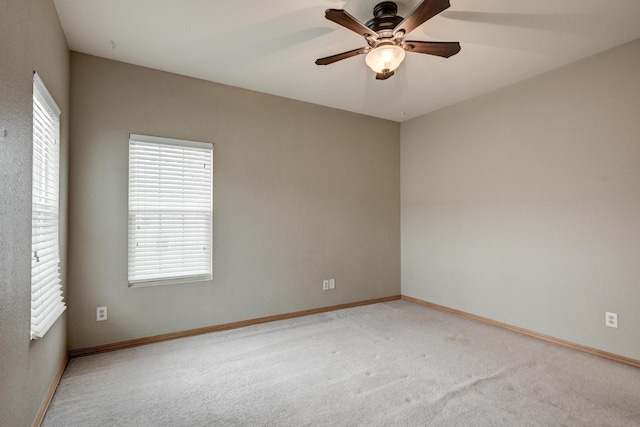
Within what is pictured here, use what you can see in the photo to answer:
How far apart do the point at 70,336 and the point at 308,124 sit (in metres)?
3.31

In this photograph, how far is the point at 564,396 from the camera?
7.48ft

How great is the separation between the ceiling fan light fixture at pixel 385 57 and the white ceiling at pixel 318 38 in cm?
29

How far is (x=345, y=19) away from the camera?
1.98 m

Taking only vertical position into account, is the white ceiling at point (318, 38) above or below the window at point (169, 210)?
above

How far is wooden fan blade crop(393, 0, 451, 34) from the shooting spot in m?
1.84

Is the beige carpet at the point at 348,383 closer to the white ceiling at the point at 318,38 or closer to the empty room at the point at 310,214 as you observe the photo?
the empty room at the point at 310,214

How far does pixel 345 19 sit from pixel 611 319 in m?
3.33

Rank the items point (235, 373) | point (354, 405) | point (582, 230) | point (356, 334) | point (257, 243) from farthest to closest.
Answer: point (257, 243)
point (356, 334)
point (582, 230)
point (235, 373)
point (354, 405)

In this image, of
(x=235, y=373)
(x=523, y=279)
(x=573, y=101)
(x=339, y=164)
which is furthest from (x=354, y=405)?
(x=573, y=101)

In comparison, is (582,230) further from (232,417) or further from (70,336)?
(70,336)

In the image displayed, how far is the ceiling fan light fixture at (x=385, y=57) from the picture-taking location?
2359 millimetres

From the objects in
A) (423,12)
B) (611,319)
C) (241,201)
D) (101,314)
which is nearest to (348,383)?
(241,201)

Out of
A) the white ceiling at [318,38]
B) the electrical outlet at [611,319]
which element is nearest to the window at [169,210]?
the white ceiling at [318,38]

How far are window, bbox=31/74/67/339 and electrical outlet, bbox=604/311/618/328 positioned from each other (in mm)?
4285
